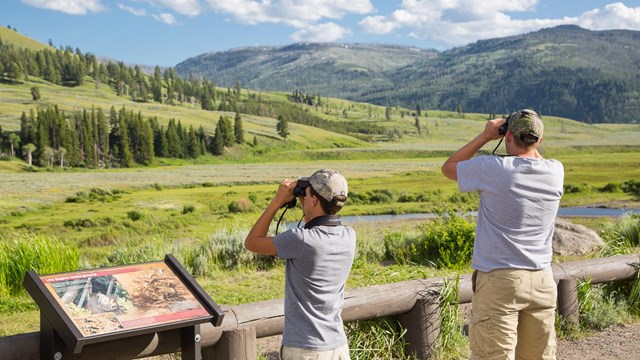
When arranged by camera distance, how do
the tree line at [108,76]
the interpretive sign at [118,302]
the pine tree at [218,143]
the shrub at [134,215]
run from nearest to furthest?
the interpretive sign at [118,302] → the shrub at [134,215] → the pine tree at [218,143] → the tree line at [108,76]

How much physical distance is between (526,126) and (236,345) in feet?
7.71

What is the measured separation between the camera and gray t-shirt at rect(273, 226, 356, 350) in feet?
10.5

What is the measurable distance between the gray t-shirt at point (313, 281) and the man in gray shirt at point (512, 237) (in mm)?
984

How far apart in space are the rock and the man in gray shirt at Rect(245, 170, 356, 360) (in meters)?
9.68

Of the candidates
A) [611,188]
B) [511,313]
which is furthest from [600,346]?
[611,188]

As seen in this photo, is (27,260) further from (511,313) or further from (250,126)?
(250,126)

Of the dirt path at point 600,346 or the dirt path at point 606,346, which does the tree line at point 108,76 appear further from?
the dirt path at point 606,346

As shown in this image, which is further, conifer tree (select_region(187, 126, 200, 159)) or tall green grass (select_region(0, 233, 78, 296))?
conifer tree (select_region(187, 126, 200, 159))

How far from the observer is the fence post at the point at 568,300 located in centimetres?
653

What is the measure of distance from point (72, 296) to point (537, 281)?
2.65 m

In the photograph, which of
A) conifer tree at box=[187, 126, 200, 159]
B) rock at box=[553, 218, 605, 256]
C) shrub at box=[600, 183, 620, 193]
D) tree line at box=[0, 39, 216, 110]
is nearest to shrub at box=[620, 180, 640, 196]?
shrub at box=[600, 183, 620, 193]

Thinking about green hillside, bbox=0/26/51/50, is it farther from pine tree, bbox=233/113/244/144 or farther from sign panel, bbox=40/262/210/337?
sign panel, bbox=40/262/210/337

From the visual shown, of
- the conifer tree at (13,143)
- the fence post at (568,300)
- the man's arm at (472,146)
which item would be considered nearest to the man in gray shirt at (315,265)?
the man's arm at (472,146)

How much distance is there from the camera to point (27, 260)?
→ 10000 mm
